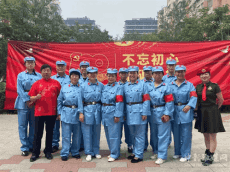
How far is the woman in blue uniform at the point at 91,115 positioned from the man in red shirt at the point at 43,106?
0.57m

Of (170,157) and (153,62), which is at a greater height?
(153,62)

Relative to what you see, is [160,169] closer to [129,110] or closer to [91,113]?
[129,110]

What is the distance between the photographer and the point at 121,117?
3.88 metres

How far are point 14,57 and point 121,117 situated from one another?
18.1ft

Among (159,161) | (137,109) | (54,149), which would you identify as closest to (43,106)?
(54,149)

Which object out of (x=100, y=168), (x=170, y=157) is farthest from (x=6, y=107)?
(x=170, y=157)

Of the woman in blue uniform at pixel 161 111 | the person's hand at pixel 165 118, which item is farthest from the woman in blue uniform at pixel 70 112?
the person's hand at pixel 165 118

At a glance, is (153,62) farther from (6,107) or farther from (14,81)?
(6,107)

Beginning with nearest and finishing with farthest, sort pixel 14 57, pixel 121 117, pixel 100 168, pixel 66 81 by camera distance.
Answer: pixel 100 168
pixel 121 117
pixel 66 81
pixel 14 57

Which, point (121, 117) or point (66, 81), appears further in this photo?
point (66, 81)

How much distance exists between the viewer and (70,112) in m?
3.93

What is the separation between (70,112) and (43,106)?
1.60 feet

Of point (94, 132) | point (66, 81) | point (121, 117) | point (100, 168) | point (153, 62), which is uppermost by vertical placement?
point (153, 62)

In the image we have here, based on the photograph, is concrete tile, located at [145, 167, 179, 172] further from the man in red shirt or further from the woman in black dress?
the man in red shirt
